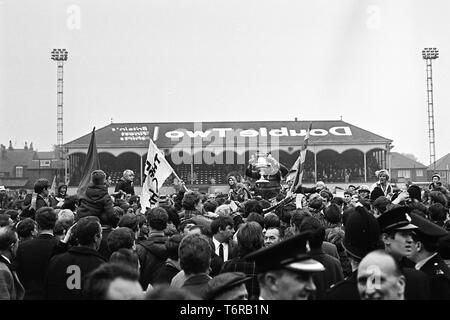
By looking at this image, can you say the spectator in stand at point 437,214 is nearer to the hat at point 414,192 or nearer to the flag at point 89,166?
the hat at point 414,192

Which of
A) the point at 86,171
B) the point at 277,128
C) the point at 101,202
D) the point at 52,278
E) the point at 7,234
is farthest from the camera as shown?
the point at 277,128

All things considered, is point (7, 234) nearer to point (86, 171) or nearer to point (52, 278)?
point (52, 278)

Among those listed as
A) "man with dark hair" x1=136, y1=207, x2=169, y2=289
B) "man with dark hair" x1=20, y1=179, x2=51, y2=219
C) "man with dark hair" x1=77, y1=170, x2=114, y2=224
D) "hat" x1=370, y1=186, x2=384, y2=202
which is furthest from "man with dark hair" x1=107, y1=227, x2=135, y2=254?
"hat" x1=370, y1=186, x2=384, y2=202

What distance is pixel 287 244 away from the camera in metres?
3.63

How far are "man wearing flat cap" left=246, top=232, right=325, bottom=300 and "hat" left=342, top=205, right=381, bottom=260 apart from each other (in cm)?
138

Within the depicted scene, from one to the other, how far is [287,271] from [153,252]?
336cm

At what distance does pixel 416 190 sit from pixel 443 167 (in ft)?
312

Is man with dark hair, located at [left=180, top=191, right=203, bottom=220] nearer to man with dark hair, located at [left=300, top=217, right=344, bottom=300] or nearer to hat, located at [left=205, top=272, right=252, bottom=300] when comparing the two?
man with dark hair, located at [left=300, top=217, right=344, bottom=300]

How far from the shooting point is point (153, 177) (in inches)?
551

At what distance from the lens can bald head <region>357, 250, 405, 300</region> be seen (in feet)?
11.9

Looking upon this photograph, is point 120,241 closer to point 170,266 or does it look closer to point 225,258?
point 170,266

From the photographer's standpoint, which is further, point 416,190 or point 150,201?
point 150,201

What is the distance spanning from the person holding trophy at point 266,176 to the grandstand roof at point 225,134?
35817 mm
